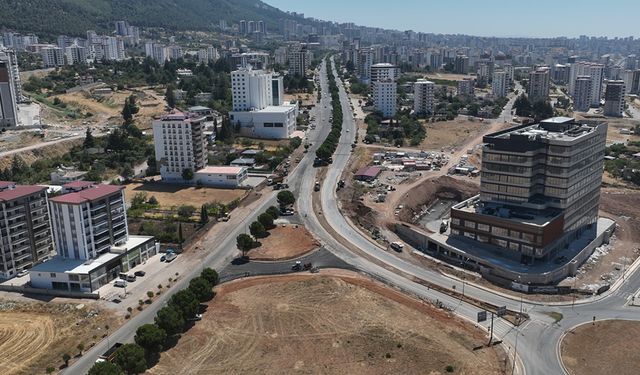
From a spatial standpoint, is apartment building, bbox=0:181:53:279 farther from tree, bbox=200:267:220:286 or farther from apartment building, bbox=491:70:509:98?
apartment building, bbox=491:70:509:98

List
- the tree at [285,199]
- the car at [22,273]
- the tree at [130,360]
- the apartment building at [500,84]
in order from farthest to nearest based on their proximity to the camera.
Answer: the apartment building at [500,84] < the tree at [285,199] < the car at [22,273] < the tree at [130,360]

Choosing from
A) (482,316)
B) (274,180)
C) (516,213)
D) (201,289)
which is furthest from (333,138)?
(482,316)

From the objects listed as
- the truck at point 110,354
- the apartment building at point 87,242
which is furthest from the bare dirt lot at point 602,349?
the apartment building at point 87,242

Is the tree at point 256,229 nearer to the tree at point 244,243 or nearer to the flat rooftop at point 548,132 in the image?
the tree at point 244,243

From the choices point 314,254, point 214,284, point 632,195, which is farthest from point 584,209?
point 214,284

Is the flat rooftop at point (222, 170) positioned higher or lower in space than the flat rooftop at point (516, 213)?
lower

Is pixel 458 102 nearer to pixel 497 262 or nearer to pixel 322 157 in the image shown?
pixel 322 157
